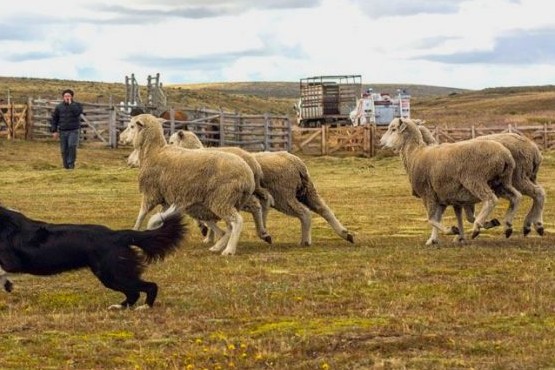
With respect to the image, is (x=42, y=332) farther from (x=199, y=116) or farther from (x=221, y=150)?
(x=199, y=116)

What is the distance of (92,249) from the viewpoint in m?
10.0

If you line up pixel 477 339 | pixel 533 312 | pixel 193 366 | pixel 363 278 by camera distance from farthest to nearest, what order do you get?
1. pixel 363 278
2. pixel 533 312
3. pixel 477 339
4. pixel 193 366

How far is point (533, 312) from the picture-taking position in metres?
9.42

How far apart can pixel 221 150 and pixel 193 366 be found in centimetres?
806

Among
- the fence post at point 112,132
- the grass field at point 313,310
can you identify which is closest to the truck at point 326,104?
the fence post at point 112,132

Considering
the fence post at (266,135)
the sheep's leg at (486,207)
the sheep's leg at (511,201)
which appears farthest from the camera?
the fence post at (266,135)

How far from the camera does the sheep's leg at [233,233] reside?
46.2 ft

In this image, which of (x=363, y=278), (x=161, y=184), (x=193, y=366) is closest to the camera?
(x=193, y=366)

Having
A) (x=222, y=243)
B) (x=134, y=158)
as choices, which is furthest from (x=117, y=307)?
(x=134, y=158)

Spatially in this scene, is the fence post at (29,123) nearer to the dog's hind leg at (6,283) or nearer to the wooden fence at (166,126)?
the wooden fence at (166,126)

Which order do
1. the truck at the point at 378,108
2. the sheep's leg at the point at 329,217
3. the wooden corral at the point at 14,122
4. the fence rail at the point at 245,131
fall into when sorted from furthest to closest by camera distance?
the truck at the point at 378,108 → the fence rail at the point at 245,131 → the wooden corral at the point at 14,122 → the sheep's leg at the point at 329,217

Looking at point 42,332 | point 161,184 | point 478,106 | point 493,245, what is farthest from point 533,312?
point 478,106

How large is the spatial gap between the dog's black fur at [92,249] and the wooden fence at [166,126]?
93.8ft

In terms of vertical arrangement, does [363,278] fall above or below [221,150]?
below
